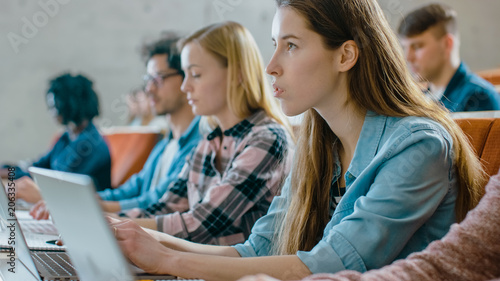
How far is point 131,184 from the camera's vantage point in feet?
8.41

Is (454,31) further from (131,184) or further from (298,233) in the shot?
(298,233)

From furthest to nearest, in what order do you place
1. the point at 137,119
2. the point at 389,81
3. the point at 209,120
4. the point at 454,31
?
the point at 137,119, the point at 454,31, the point at 209,120, the point at 389,81

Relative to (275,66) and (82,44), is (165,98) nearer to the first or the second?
(275,66)

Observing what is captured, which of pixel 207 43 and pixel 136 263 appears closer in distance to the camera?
pixel 136 263

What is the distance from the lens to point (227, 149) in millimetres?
1669

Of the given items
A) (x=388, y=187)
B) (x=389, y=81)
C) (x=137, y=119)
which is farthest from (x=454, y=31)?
(x=137, y=119)

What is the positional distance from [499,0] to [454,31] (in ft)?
6.16

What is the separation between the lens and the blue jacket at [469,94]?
2.26 m

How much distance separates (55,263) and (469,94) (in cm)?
193

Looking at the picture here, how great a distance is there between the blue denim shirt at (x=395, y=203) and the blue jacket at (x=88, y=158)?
81.9 inches

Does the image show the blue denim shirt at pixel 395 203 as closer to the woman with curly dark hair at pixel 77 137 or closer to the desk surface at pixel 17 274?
the desk surface at pixel 17 274

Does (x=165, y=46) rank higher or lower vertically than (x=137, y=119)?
higher

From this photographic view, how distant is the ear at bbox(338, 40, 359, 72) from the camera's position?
1.05 meters

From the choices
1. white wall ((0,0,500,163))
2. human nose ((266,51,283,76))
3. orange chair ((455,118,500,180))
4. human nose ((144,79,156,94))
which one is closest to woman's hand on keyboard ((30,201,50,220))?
human nose ((144,79,156,94))
